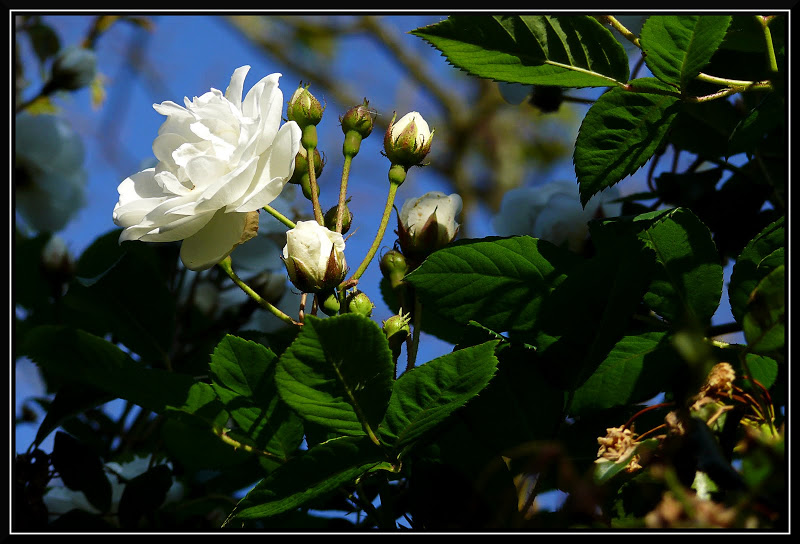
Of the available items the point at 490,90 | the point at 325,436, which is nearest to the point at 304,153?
the point at 325,436

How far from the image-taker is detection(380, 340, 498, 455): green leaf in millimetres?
384

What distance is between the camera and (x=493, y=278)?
46 centimetres

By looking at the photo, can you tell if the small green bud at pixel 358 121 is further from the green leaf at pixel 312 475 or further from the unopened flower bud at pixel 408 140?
the green leaf at pixel 312 475

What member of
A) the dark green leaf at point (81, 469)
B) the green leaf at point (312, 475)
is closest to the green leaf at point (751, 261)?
the green leaf at point (312, 475)

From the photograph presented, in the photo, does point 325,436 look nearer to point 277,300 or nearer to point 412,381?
point 412,381

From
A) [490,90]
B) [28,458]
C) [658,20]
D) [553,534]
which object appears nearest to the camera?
[553,534]

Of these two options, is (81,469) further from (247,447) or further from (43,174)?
(43,174)

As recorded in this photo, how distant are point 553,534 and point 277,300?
46 centimetres

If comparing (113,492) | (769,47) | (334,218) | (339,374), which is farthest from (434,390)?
(113,492)

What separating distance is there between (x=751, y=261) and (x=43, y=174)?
0.84m

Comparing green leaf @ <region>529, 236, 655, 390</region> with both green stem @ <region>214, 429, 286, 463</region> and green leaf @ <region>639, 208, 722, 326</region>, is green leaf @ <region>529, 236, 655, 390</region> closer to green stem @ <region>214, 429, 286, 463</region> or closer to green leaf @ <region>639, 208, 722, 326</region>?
green leaf @ <region>639, 208, 722, 326</region>

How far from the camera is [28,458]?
0.60 m

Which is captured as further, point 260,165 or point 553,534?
point 260,165

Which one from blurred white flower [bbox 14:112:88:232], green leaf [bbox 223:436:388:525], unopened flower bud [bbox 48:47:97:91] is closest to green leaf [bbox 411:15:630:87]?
green leaf [bbox 223:436:388:525]
